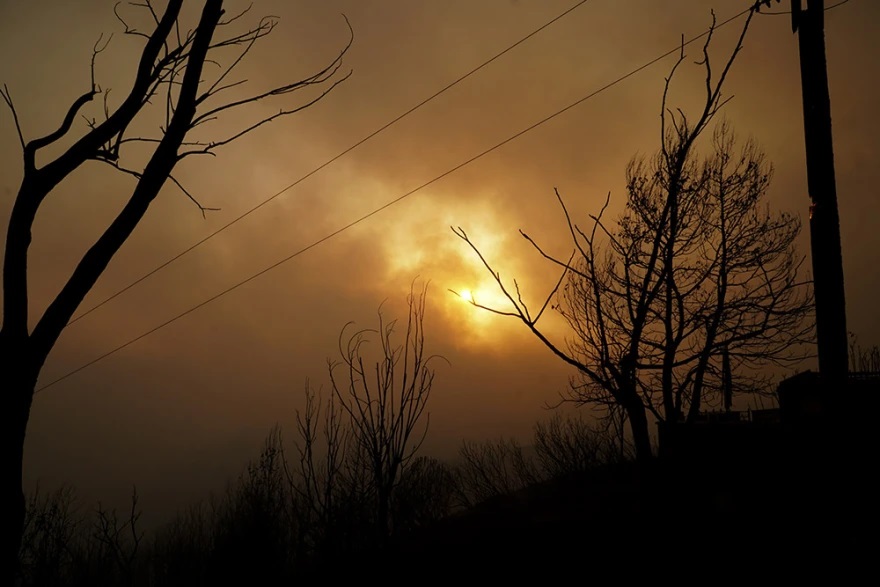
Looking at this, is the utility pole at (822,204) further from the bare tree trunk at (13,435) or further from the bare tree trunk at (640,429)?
the bare tree trunk at (13,435)

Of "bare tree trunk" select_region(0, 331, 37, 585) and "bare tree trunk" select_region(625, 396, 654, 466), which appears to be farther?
"bare tree trunk" select_region(625, 396, 654, 466)

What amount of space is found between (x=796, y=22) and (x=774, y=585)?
16.3ft

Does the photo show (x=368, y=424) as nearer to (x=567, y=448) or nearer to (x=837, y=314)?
(x=837, y=314)

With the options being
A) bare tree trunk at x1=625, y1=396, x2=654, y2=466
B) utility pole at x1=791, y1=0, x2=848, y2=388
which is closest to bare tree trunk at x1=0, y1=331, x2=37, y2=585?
bare tree trunk at x1=625, y1=396, x2=654, y2=466

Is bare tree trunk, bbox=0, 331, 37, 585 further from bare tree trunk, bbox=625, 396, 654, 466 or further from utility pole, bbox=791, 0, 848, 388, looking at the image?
utility pole, bbox=791, 0, 848, 388

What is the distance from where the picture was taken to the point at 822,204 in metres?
5.02

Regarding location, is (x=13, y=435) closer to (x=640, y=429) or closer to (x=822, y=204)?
(x=640, y=429)

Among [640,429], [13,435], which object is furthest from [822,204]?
[13,435]

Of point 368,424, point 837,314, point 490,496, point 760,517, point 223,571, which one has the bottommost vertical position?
point 223,571

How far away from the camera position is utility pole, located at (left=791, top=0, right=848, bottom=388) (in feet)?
15.5

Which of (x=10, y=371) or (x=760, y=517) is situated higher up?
(x=10, y=371)

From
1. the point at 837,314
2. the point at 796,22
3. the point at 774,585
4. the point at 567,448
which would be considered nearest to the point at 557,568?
the point at 774,585

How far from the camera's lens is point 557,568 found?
479 cm

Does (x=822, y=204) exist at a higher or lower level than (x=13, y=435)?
higher
